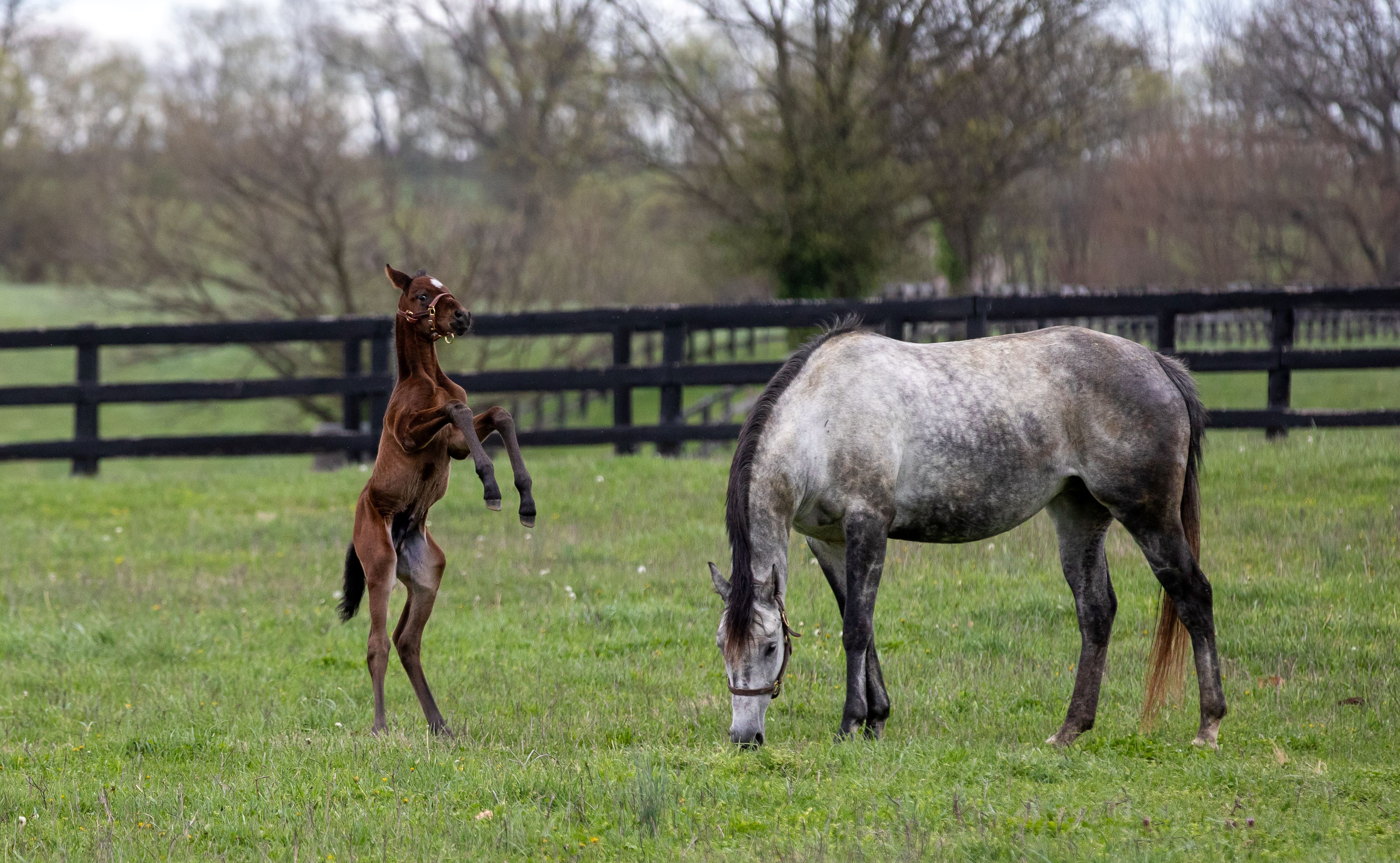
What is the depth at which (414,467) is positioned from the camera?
4.77 metres

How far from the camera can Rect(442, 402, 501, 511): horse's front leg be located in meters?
4.12

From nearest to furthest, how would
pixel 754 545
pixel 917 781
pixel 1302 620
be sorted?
1. pixel 917 781
2. pixel 754 545
3. pixel 1302 620

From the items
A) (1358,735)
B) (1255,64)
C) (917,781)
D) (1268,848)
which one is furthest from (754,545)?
(1255,64)

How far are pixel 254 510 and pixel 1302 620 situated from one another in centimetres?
838

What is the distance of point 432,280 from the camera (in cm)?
470

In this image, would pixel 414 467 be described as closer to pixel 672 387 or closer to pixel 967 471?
pixel 967 471

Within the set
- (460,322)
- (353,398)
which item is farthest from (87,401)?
(460,322)

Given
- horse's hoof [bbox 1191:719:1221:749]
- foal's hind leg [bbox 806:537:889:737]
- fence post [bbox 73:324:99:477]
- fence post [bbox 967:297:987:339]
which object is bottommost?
horse's hoof [bbox 1191:719:1221:749]

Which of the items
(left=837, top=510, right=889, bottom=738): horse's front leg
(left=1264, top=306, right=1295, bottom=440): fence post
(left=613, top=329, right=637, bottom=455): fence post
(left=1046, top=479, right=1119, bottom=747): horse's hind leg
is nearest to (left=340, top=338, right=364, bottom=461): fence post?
(left=613, top=329, right=637, bottom=455): fence post

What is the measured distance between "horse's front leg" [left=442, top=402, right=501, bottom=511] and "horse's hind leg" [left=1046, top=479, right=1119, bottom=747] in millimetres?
A: 2429

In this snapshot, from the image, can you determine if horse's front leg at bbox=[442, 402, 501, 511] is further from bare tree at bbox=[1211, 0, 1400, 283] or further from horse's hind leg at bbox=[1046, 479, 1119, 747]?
bare tree at bbox=[1211, 0, 1400, 283]

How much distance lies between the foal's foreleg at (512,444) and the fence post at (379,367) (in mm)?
7297

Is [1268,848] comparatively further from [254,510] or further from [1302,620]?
[254,510]

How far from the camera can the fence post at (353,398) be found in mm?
12070
